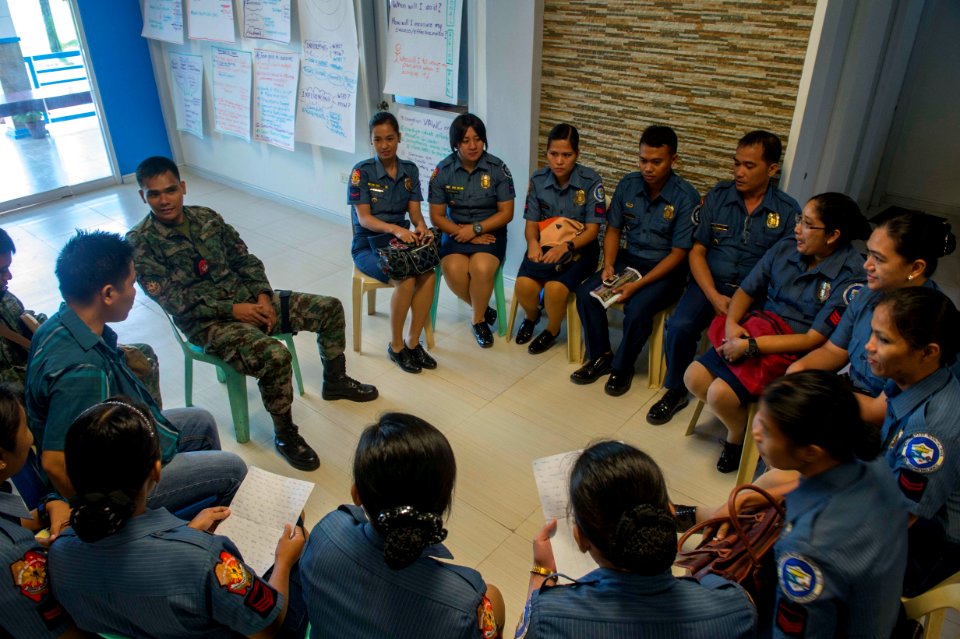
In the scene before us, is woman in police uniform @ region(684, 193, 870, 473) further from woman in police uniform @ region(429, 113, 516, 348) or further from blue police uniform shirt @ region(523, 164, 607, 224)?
woman in police uniform @ region(429, 113, 516, 348)

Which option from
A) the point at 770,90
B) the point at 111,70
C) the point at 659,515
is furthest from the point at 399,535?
the point at 111,70

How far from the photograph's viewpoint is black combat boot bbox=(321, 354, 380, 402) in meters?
3.13

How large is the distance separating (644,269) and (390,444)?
231 cm

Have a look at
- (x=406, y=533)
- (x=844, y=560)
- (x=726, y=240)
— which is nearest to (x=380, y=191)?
(x=726, y=240)

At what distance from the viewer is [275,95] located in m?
5.05

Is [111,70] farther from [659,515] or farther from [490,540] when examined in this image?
[659,515]

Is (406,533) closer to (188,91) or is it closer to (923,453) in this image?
(923,453)

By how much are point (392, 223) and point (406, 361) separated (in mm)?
778

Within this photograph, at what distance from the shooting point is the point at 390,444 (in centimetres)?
124

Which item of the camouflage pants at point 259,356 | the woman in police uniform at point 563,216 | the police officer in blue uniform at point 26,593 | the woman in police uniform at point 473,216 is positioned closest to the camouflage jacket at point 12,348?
the camouflage pants at point 259,356

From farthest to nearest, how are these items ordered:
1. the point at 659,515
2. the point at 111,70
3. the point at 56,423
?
the point at 111,70 < the point at 56,423 < the point at 659,515

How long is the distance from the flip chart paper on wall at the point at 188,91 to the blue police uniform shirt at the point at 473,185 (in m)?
3.29

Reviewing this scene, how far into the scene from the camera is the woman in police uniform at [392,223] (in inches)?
132

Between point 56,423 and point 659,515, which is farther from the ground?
point 659,515
